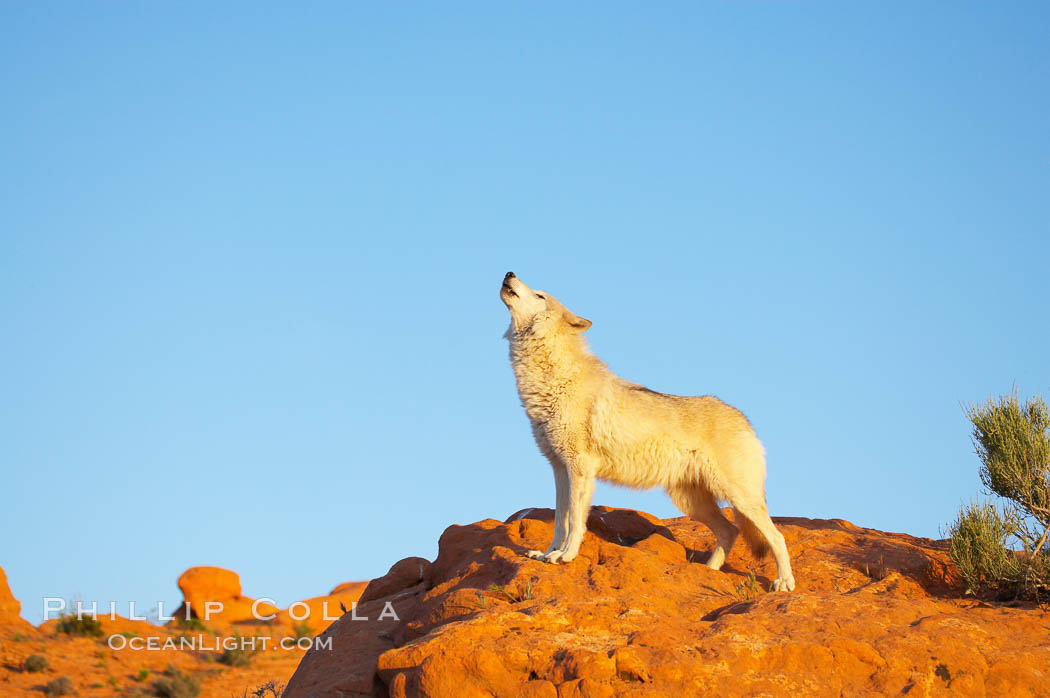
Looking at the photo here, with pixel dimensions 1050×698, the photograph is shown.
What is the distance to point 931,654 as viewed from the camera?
23.7 feet

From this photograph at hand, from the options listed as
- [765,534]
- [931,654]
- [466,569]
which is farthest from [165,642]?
[931,654]

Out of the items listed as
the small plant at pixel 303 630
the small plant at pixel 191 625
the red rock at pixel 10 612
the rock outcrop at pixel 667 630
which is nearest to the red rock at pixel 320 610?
the small plant at pixel 303 630

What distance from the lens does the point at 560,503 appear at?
31.0 feet

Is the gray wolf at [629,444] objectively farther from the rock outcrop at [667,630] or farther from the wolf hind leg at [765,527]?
the rock outcrop at [667,630]

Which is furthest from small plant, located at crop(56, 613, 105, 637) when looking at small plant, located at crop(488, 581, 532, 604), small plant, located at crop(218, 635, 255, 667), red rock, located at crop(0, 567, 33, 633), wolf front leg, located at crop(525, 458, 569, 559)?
small plant, located at crop(488, 581, 532, 604)

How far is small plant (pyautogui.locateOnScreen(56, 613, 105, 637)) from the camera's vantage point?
80.2ft

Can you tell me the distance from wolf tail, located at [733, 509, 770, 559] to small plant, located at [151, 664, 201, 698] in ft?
52.2

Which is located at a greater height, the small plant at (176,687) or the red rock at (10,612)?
the red rock at (10,612)

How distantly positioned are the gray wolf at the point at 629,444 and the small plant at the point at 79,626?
798 inches

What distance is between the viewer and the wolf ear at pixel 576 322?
32.7ft

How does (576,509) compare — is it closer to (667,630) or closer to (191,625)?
(667,630)

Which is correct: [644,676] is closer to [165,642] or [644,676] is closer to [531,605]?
[531,605]

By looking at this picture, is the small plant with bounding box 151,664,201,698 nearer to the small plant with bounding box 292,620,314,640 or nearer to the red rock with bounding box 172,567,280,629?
the small plant with bounding box 292,620,314,640

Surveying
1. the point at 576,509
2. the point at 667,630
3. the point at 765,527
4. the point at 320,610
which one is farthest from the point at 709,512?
the point at 320,610
